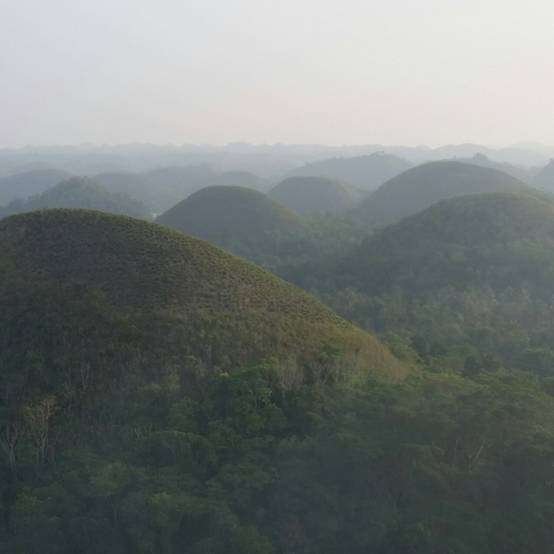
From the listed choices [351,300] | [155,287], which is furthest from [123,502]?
[351,300]

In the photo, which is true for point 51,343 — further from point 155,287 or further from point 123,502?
point 123,502

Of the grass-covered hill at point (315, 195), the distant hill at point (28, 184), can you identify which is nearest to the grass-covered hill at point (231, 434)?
the grass-covered hill at point (315, 195)

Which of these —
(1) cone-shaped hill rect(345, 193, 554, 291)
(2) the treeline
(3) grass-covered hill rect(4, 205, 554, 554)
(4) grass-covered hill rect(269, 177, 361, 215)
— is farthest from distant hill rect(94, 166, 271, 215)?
(2) the treeline

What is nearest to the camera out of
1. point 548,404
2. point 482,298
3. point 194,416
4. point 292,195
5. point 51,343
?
point 548,404

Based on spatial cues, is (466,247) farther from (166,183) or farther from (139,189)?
(166,183)

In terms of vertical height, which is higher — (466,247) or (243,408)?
(243,408)

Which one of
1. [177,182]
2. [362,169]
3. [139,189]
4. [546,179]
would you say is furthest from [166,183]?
[546,179]

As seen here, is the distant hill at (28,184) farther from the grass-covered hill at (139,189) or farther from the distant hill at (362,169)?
the distant hill at (362,169)
